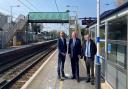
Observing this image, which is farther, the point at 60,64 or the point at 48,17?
the point at 48,17

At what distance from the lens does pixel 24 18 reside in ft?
257

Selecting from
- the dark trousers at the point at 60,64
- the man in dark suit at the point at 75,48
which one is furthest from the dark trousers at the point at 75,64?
the dark trousers at the point at 60,64

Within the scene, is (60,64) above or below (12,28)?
below

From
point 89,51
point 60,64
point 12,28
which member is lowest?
point 60,64

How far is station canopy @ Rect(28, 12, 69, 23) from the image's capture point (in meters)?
82.2

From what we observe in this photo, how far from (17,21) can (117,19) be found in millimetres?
65976

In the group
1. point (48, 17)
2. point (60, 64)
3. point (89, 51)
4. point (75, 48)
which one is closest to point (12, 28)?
point (48, 17)

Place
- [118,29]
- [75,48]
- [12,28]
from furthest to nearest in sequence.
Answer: [12,28] → [75,48] → [118,29]

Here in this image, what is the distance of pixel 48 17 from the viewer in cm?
8394

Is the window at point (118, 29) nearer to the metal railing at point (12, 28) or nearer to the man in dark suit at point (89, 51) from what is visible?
the man in dark suit at point (89, 51)

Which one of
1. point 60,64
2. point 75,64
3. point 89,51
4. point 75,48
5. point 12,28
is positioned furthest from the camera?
point 12,28

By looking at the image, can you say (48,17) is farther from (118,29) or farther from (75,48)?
(118,29)

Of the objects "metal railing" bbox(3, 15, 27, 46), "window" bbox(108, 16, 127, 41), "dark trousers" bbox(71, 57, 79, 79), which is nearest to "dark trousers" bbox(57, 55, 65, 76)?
"dark trousers" bbox(71, 57, 79, 79)

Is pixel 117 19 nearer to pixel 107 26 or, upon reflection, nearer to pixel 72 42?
pixel 107 26
